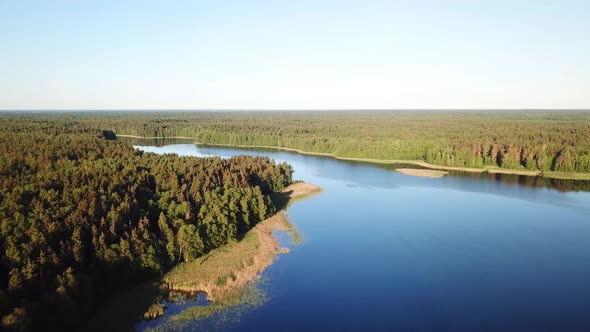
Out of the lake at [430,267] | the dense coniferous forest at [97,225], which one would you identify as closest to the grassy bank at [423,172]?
the lake at [430,267]

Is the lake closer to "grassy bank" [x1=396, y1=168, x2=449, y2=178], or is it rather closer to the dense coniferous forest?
the dense coniferous forest

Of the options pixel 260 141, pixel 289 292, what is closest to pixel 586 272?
pixel 289 292

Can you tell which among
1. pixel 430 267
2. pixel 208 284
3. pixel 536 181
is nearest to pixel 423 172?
pixel 536 181

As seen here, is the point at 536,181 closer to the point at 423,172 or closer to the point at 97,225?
the point at 423,172

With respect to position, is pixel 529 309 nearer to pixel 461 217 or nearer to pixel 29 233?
pixel 461 217

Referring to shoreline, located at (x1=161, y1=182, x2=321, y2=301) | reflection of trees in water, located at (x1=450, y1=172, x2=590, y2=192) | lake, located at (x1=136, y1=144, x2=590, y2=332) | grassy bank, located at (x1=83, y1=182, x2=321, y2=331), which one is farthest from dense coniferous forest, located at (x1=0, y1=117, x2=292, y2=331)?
reflection of trees in water, located at (x1=450, y1=172, x2=590, y2=192)

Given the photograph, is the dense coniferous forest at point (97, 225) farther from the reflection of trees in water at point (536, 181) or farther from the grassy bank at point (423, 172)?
the reflection of trees in water at point (536, 181)
